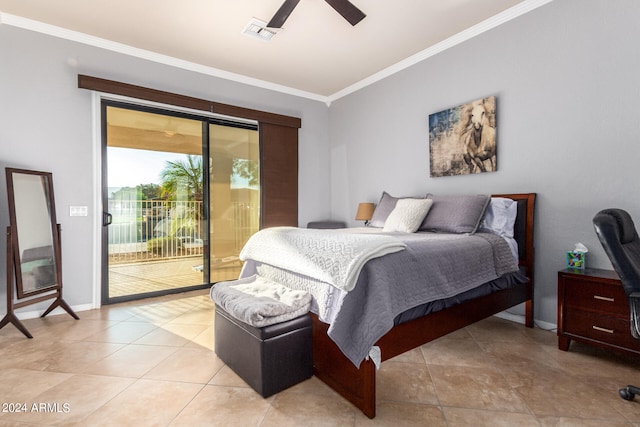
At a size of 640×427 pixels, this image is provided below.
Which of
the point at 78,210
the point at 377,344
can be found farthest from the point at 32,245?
the point at 377,344

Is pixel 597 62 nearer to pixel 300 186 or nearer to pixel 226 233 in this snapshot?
pixel 300 186

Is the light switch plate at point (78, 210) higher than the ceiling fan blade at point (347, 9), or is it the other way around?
the ceiling fan blade at point (347, 9)

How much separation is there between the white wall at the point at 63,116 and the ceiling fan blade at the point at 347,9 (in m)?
2.22

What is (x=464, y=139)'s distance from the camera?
3129mm

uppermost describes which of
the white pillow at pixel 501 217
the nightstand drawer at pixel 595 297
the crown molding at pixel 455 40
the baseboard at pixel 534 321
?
the crown molding at pixel 455 40

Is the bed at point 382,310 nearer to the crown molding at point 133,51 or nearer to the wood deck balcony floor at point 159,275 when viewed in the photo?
the wood deck balcony floor at point 159,275

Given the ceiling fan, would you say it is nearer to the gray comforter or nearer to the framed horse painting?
the framed horse painting

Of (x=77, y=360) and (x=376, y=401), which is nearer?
(x=376, y=401)

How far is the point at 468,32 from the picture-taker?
309 cm

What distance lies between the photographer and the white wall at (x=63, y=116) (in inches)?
112

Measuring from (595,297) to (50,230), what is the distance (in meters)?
4.34

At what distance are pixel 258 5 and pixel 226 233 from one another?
8.52ft

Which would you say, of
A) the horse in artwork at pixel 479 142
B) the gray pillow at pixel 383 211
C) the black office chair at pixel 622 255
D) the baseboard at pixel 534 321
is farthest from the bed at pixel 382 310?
the gray pillow at pixel 383 211

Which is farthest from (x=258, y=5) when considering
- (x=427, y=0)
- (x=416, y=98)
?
(x=416, y=98)
